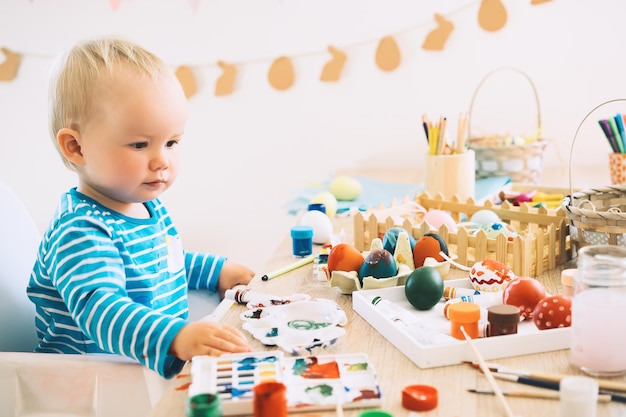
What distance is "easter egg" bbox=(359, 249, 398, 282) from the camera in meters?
0.94

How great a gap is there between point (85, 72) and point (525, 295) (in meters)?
0.67

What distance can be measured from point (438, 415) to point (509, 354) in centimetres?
16

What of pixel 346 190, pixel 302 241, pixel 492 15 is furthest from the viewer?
pixel 492 15

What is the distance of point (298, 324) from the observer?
831 mm

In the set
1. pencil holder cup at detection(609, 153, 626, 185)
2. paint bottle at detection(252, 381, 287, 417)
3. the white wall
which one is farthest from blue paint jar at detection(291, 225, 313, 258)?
the white wall

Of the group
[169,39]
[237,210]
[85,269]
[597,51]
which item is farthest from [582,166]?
[85,269]

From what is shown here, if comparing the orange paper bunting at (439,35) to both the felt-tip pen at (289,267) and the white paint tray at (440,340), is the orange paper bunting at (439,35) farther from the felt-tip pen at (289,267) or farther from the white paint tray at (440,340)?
the white paint tray at (440,340)

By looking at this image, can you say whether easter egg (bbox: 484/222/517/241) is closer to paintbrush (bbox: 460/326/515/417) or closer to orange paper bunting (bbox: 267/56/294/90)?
paintbrush (bbox: 460/326/515/417)

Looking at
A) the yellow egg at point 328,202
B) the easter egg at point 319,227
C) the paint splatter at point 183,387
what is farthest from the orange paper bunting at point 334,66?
the paint splatter at point 183,387

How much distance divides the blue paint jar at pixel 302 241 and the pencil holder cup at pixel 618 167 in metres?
0.74

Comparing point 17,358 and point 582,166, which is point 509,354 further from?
point 582,166

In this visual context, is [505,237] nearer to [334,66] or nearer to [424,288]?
[424,288]

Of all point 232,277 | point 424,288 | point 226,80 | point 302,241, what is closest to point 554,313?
point 424,288

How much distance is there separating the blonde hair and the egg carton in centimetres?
45
